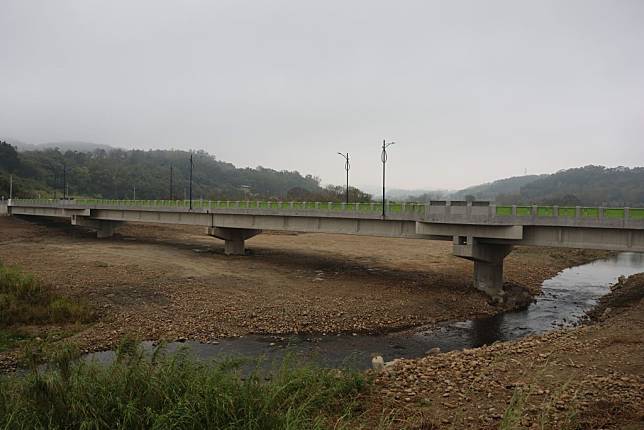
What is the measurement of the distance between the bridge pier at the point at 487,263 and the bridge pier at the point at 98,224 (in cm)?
4599

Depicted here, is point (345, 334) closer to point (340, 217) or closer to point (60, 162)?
point (340, 217)

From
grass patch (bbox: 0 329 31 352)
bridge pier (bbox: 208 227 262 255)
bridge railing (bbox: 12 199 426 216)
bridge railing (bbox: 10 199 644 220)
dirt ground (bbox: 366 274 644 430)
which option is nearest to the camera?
dirt ground (bbox: 366 274 644 430)

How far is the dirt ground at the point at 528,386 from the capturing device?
926cm

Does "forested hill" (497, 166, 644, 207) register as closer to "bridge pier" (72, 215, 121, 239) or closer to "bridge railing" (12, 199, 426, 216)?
"bridge railing" (12, 199, 426, 216)

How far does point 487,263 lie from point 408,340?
1198 cm

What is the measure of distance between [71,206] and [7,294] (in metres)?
37.0

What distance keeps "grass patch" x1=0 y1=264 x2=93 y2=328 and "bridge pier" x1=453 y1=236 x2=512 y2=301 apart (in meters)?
22.8

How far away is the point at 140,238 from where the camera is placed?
56.4m

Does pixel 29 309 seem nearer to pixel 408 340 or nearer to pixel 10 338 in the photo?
pixel 10 338

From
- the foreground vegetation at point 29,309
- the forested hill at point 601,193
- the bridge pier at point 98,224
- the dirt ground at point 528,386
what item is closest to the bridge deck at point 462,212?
the dirt ground at point 528,386

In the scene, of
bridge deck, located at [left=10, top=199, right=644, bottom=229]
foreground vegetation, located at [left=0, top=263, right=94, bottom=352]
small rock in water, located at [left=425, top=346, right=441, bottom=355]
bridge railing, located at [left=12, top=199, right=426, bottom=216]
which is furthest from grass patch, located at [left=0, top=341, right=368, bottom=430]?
bridge railing, located at [left=12, top=199, right=426, bottom=216]

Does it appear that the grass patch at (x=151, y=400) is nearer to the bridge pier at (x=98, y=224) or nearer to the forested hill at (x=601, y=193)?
the bridge pier at (x=98, y=224)

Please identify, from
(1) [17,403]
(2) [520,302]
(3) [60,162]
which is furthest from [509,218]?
(3) [60,162]

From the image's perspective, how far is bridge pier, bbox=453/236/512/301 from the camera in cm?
2883
